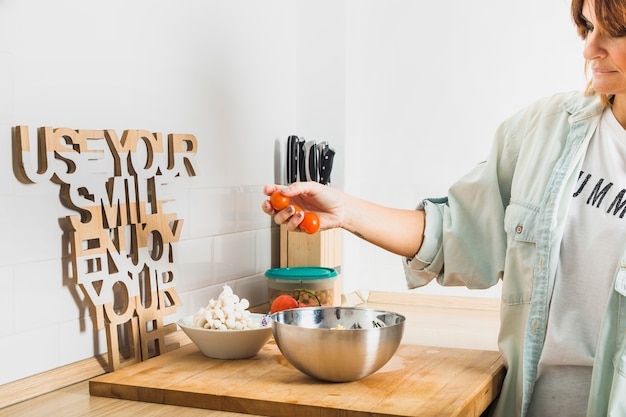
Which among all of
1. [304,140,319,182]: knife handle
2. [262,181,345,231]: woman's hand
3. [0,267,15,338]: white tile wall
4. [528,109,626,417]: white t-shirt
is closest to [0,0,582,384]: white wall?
[0,267,15,338]: white tile wall

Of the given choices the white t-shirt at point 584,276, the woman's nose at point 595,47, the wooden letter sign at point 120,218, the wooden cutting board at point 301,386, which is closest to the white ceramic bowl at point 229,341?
the wooden cutting board at point 301,386

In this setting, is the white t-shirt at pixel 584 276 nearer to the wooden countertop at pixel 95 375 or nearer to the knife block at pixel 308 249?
the wooden countertop at pixel 95 375

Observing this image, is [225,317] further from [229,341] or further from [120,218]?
[120,218]

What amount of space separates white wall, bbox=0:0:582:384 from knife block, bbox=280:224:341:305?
0.05 metres

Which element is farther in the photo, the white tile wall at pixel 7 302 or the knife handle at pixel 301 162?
the knife handle at pixel 301 162

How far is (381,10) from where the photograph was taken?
2477mm

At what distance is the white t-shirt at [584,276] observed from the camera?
1496mm

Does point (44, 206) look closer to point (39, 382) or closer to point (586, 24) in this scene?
point (39, 382)

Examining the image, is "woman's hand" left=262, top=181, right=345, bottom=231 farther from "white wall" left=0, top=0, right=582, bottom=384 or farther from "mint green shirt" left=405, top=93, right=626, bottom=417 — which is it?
"white wall" left=0, top=0, right=582, bottom=384

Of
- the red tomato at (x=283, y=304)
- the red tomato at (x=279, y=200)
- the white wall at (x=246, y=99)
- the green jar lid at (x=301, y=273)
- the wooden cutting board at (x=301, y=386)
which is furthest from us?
the green jar lid at (x=301, y=273)

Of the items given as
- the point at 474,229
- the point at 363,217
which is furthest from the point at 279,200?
the point at 474,229

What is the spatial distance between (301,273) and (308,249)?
0.51 ft

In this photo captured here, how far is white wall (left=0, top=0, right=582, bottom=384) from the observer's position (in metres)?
1.43

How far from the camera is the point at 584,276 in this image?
153 centimetres
